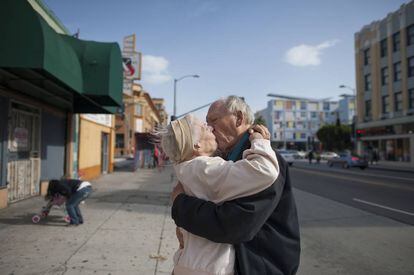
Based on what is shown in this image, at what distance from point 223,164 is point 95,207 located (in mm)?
7369

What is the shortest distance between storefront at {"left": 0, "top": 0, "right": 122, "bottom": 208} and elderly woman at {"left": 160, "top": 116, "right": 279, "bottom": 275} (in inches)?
208

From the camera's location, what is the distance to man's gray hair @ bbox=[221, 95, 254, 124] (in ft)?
5.90

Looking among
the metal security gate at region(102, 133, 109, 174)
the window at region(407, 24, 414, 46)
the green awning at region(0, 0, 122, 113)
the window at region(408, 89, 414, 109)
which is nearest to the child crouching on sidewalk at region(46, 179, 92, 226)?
the green awning at region(0, 0, 122, 113)

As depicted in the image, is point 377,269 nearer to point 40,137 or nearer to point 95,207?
point 95,207

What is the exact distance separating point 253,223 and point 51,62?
6097mm

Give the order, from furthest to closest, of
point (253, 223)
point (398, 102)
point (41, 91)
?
point (398, 102), point (41, 91), point (253, 223)

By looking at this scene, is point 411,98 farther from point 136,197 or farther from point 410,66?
point 136,197

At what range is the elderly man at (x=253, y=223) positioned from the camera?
1.36 m

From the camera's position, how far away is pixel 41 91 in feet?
28.7

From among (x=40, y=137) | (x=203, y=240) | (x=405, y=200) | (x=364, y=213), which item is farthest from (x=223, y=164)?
(x=405, y=200)

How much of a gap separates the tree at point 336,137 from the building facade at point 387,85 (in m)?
18.0

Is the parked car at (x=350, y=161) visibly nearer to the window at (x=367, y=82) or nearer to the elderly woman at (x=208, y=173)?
the window at (x=367, y=82)

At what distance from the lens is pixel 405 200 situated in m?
9.63

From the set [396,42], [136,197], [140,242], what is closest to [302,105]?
[396,42]
